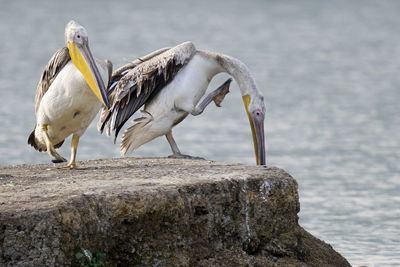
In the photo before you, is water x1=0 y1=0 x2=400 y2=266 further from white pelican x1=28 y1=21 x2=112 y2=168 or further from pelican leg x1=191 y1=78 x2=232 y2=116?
white pelican x1=28 y1=21 x2=112 y2=168

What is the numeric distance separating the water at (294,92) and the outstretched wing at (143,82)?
0.97 metres

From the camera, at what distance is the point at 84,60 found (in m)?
8.26

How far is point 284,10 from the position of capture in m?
43.5

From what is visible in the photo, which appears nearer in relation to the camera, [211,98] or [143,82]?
[211,98]

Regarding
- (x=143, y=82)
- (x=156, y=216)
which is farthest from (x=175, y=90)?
(x=156, y=216)

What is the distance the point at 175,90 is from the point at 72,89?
48.1 inches

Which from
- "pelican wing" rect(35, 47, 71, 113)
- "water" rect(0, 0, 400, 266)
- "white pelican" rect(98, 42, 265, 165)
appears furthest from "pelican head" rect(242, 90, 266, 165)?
"pelican wing" rect(35, 47, 71, 113)

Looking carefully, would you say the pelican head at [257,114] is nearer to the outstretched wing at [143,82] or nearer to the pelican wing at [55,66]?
the outstretched wing at [143,82]

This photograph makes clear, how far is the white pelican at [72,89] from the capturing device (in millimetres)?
8234

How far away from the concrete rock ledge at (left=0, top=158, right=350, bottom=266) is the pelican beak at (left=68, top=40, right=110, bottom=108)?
0.66 meters

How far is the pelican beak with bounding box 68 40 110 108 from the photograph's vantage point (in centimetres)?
809

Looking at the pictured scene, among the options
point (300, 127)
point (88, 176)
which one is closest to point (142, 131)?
point (88, 176)

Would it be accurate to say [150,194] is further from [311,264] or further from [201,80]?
[201,80]

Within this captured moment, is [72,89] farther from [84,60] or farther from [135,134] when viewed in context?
[135,134]
